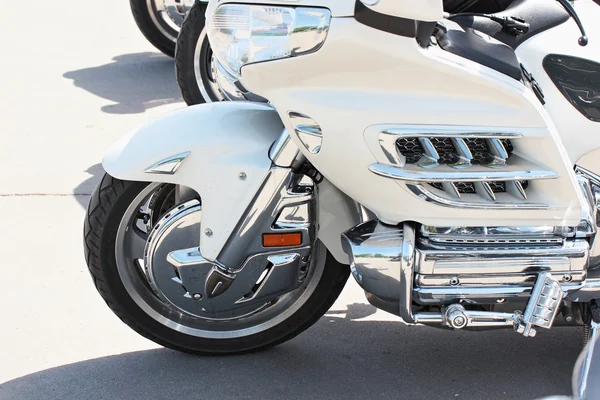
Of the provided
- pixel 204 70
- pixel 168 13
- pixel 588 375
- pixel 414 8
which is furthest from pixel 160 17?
pixel 588 375

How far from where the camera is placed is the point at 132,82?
5805mm

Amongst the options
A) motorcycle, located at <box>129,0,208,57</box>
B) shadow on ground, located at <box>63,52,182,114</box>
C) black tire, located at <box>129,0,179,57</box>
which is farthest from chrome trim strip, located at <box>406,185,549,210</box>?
black tire, located at <box>129,0,179,57</box>

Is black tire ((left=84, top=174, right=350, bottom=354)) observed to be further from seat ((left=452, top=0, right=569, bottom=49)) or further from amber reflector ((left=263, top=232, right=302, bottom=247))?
seat ((left=452, top=0, right=569, bottom=49))

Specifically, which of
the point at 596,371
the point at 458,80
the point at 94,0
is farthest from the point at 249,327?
the point at 94,0

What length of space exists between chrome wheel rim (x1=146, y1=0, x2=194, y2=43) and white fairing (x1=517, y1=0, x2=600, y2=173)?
3.91 meters

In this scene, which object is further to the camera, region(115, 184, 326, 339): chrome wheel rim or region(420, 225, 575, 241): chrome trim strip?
region(115, 184, 326, 339): chrome wheel rim

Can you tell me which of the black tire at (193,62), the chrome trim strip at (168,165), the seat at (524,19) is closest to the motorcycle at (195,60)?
the black tire at (193,62)

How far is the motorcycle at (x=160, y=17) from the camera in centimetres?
585

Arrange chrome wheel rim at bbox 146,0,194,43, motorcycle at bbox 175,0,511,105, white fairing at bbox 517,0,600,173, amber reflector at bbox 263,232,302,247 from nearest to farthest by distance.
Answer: white fairing at bbox 517,0,600,173 → amber reflector at bbox 263,232,302,247 → motorcycle at bbox 175,0,511,105 → chrome wheel rim at bbox 146,0,194,43

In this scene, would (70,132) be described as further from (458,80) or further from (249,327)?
(458,80)

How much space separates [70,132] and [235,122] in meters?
2.67

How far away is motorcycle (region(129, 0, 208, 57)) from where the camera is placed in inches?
230

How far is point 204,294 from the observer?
95.7 inches

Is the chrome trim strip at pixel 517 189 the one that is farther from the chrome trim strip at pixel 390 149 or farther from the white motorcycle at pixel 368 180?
the chrome trim strip at pixel 390 149
